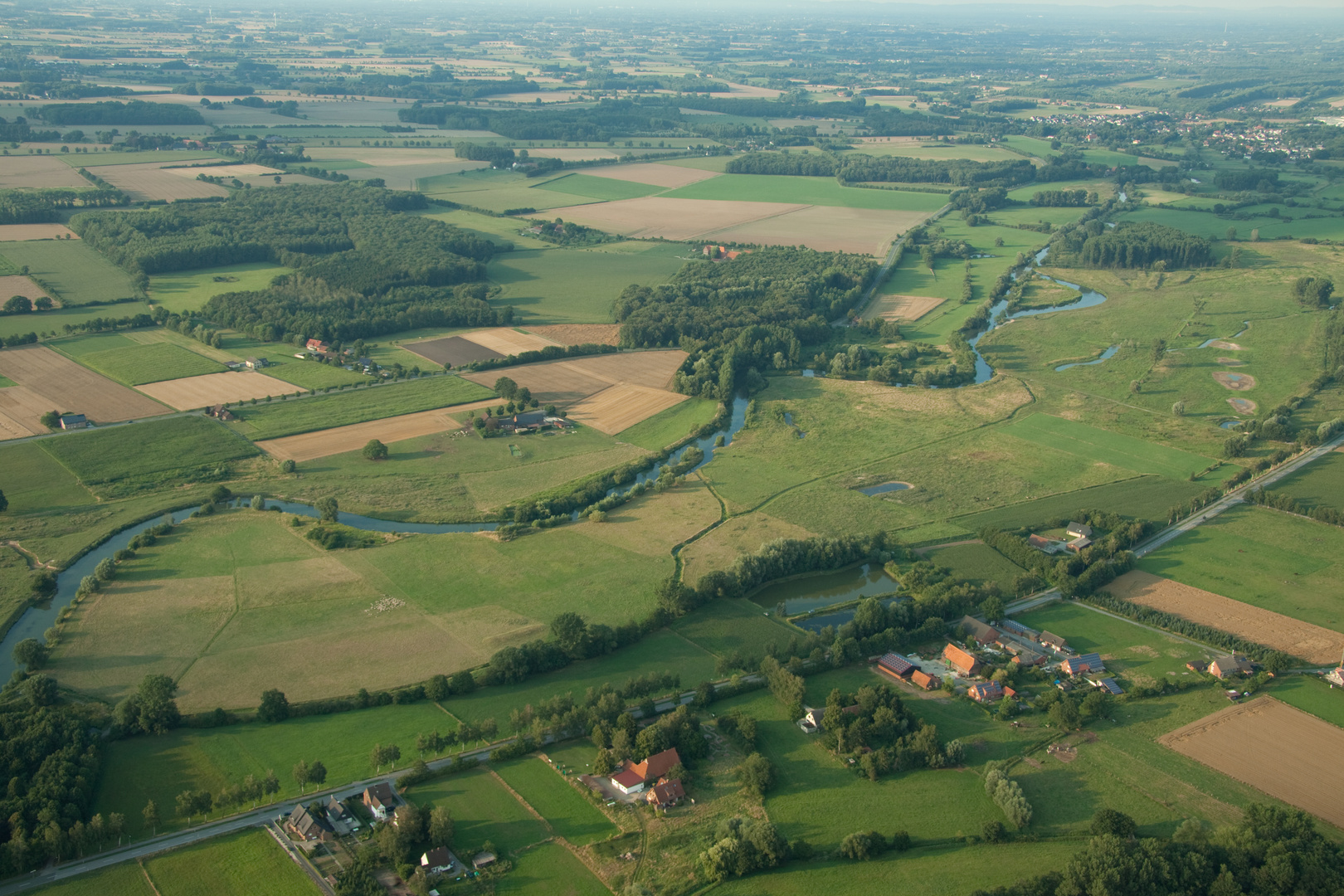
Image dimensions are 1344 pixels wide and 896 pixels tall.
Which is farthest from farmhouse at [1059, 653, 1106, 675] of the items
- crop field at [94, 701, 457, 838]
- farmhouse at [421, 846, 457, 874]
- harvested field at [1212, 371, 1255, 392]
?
harvested field at [1212, 371, 1255, 392]

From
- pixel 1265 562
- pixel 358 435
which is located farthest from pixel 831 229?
pixel 1265 562

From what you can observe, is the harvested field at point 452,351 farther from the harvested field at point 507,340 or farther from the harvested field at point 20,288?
the harvested field at point 20,288

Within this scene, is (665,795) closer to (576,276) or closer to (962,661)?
(962,661)

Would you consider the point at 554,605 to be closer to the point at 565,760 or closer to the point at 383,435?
the point at 565,760

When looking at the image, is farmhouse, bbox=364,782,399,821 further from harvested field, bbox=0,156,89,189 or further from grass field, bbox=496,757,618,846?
harvested field, bbox=0,156,89,189

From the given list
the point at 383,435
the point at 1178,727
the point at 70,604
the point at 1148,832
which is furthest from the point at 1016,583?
the point at 70,604

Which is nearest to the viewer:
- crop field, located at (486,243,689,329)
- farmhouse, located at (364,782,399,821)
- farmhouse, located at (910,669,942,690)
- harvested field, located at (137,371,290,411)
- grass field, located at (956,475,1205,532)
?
farmhouse, located at (364,782,399,821)

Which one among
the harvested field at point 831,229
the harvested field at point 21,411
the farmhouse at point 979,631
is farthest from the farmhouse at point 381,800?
the harvested field at point 831,229
